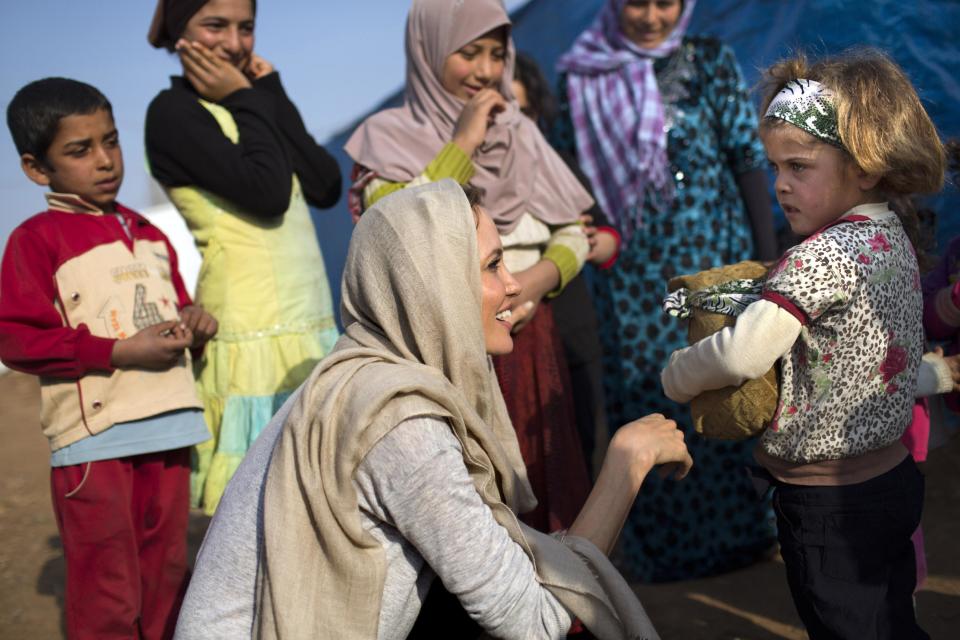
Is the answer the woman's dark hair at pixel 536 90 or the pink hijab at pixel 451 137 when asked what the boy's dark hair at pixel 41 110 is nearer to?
the pink hijab at pixel 451 137

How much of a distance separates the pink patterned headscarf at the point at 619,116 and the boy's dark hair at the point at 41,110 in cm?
186

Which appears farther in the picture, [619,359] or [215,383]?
[619,359]

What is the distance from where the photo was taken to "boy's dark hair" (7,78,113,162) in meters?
2.97

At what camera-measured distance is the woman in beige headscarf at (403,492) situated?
1785 millimetres

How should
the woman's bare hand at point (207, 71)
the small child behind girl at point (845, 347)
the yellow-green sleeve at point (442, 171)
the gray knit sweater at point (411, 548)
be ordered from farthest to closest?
the woman's bare hand at point (207, 71) → the yellow-green sleeve at point (442, 171) → the small child behind girl at point (845, 347) → the gray knit sweater at point (411, 548)

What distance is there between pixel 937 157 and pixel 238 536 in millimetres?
1797

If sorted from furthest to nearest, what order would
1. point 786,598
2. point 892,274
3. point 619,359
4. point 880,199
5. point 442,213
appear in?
point 619,359, point 786,598, point 880,199, point 892,274, point 442,213

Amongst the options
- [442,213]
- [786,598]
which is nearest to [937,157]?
[442,213]

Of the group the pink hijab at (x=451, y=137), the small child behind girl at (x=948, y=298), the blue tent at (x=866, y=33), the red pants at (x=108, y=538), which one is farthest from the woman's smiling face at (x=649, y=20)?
the red pants at (x=108, y=538)

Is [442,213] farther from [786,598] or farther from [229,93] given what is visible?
[786,598]

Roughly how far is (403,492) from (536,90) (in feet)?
10.8

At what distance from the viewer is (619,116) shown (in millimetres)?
3773

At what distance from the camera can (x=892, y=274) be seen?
7.16 feet

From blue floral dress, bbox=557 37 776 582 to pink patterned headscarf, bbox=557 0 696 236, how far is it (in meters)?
0.06
